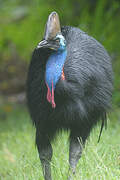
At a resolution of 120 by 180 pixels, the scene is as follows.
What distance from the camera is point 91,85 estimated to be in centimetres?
387

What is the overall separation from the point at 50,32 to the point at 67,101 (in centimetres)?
53

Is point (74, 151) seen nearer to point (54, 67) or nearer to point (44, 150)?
point (44, 150)

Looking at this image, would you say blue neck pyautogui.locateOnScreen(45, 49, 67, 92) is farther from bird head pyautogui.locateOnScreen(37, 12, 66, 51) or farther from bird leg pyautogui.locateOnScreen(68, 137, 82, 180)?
bird leg pyautogui.locateOnScreen(68, 137, 82, 180)

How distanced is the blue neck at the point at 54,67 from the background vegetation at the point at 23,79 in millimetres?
598

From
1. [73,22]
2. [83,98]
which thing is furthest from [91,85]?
[73,22]

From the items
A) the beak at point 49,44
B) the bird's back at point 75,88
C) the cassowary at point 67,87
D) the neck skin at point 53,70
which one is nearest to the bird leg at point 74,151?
the cassowary at point 67,87

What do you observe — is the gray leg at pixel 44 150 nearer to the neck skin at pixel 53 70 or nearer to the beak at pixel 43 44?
the neck skin at pixel 53 70

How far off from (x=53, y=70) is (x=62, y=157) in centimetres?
97

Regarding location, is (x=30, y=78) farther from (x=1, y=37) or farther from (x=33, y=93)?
(x=1, y=37)

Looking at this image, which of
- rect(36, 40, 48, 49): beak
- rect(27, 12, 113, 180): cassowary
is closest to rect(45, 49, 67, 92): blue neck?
rect(27, 12, 113, 180): cassowary

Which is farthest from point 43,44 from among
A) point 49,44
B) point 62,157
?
point 62,157

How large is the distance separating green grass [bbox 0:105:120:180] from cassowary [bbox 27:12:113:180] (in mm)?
115

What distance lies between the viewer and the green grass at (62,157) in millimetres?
3517

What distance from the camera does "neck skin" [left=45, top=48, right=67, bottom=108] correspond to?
3586 millimetres
